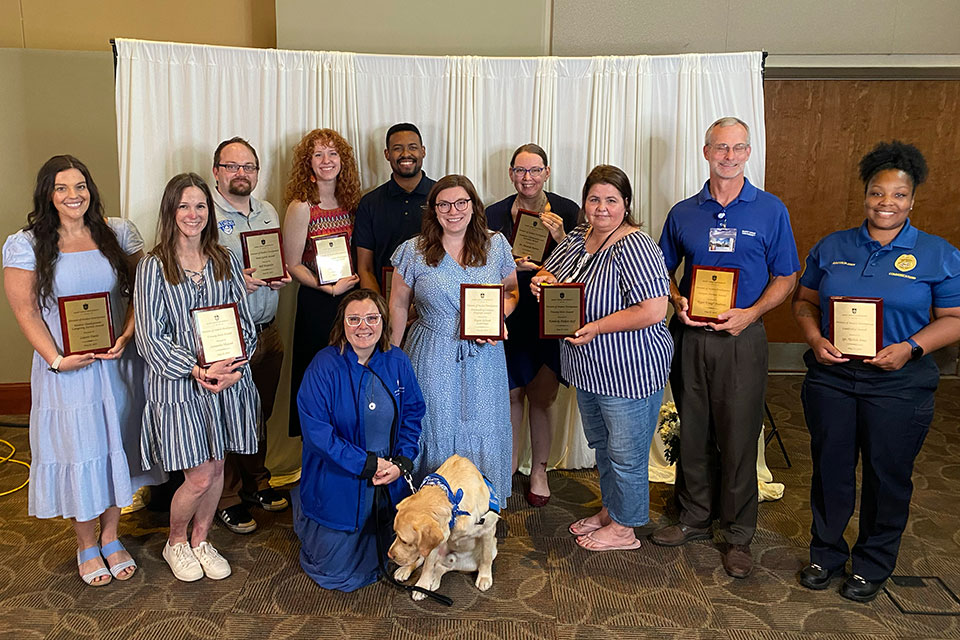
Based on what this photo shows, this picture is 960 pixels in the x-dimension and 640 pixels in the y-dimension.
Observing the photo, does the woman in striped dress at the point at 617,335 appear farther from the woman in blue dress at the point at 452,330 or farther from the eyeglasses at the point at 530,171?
the eyeglasses at the point at 530,171

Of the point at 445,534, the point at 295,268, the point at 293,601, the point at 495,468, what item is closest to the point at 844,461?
the point at 495,468

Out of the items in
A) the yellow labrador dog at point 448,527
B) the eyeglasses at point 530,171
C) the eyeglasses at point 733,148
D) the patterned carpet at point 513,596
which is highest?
the eyeglasses at point 733,148

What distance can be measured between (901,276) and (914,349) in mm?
266

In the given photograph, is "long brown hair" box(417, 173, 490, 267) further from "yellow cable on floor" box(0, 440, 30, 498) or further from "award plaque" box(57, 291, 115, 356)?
"yellow cable on floor" box(0, 440, 30, 498)

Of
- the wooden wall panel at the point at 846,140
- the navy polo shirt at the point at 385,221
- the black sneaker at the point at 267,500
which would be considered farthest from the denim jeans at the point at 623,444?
the wooden wall panel at the point at 846,140

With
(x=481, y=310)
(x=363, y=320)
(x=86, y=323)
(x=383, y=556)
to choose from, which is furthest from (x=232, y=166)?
(x=383, y=556)

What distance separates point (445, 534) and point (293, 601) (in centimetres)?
73

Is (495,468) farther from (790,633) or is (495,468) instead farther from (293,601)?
(790,633)

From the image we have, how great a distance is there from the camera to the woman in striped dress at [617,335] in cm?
284

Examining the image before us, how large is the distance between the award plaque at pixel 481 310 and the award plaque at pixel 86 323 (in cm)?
134

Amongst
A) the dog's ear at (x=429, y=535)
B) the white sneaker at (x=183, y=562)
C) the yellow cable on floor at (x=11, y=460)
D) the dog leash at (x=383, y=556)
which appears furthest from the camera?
the yellow cable on floor at (x=11, y=460)

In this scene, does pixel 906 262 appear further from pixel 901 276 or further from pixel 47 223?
pixel 47 223

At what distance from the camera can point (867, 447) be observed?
272 centimetres

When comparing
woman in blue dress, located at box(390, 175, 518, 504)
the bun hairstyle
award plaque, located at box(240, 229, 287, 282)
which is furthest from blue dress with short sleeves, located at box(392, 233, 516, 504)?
the bun hairstyle
